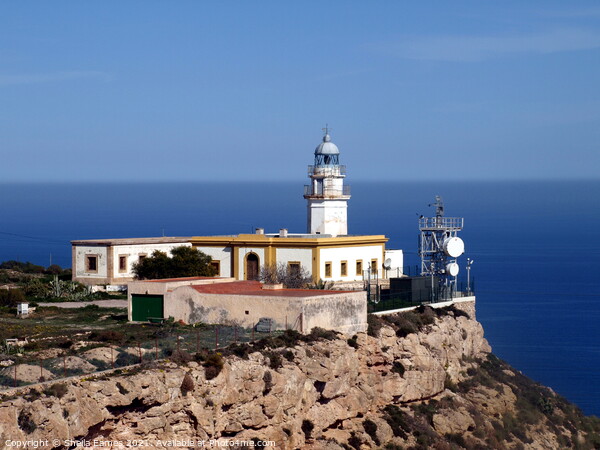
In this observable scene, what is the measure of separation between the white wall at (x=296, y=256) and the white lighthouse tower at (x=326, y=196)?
4183 mm

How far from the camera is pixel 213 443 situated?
27.9 metres

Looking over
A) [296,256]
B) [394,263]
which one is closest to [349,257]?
[296,256]

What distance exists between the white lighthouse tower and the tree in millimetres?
5783

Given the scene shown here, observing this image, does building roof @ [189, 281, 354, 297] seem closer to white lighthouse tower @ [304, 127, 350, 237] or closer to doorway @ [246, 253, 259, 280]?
doorway @ [246, 253, 259, 280]

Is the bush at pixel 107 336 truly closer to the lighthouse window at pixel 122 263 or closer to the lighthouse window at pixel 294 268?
the lighthouse window at pixel 294 268

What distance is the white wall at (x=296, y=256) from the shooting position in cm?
4522

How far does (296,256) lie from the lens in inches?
1788

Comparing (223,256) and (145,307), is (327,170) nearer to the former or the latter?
(223,256)

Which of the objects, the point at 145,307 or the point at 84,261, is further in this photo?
the point at 84,261

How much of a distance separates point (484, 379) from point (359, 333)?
29.3 feet

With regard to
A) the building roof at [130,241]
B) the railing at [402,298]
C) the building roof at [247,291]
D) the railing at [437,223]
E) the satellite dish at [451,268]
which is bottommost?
the railing at [402,298]

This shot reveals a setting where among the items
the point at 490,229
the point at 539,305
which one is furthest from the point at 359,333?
the point at 490,229

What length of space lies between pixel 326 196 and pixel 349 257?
13.8 ft

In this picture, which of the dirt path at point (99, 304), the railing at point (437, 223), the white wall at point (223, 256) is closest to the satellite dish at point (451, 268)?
the railing at point (437, 223)
